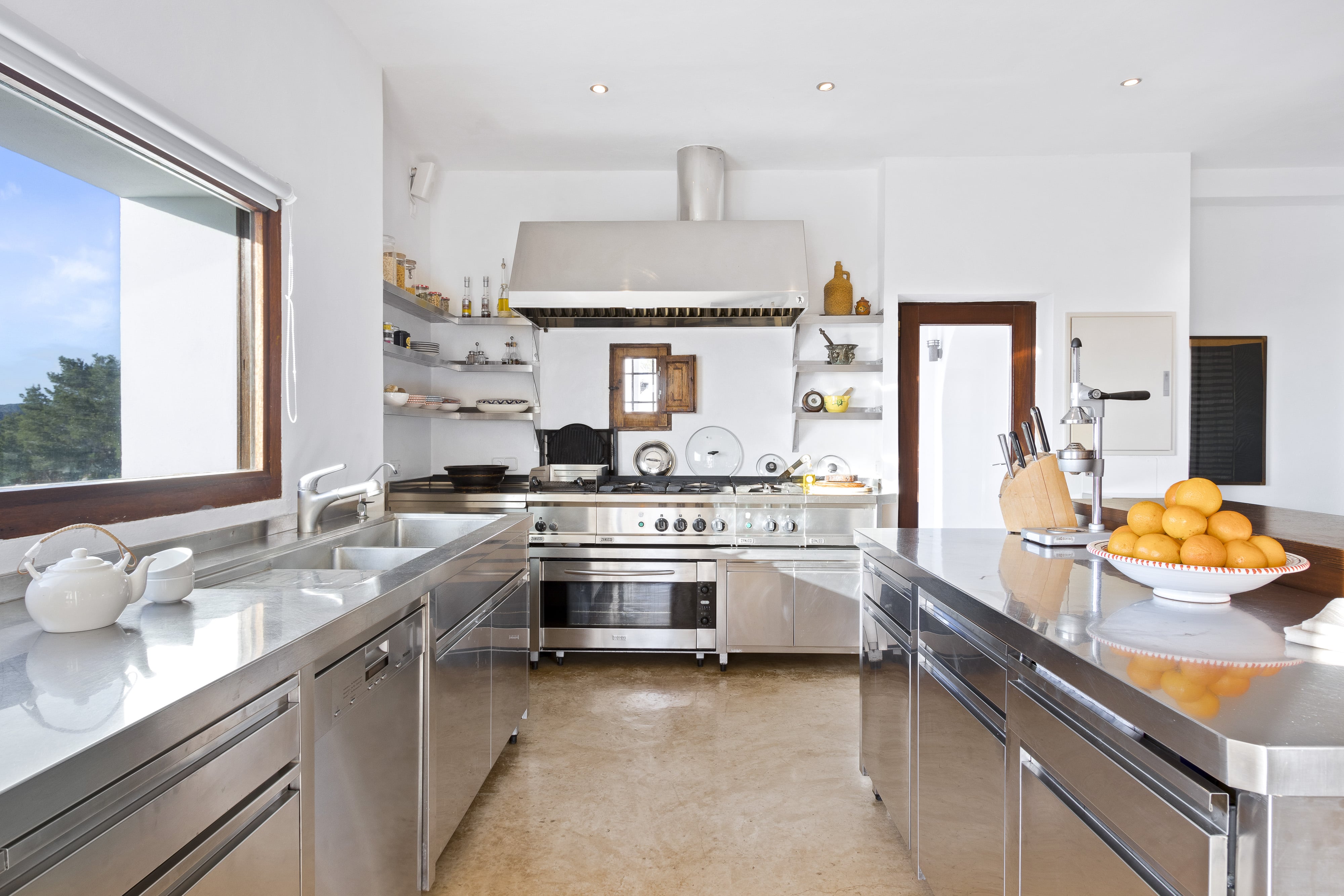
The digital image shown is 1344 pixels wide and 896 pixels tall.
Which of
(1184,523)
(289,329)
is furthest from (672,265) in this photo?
(1184,523)

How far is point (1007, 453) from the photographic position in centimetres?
225

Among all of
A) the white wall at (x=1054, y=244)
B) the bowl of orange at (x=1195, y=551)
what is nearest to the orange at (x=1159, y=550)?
the bowl of orange at (x=1195, y=551)

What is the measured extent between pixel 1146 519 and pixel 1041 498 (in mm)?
793

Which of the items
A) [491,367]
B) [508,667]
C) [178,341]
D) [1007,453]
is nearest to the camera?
[178,341]

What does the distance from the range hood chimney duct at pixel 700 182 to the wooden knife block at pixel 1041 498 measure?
2297 millimetres

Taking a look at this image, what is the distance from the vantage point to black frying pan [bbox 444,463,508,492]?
12.3ft

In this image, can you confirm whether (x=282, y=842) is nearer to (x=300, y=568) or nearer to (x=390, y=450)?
(x=300, y=568)

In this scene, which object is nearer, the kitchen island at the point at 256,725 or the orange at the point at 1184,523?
the kitchen island at the point at 256,725

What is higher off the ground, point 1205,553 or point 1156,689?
point 1205,553

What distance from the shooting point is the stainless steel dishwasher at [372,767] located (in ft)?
4.32

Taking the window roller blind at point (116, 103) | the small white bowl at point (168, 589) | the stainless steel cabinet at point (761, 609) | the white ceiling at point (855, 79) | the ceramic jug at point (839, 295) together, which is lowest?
the stainless steel cabinet at point (761, 609)

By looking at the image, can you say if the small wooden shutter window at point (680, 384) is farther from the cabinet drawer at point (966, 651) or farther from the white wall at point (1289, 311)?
the white wall at point (1289, 311)

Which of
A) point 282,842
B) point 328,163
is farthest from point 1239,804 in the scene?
point 328,163

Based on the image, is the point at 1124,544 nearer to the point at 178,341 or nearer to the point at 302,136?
the point at 178,341
